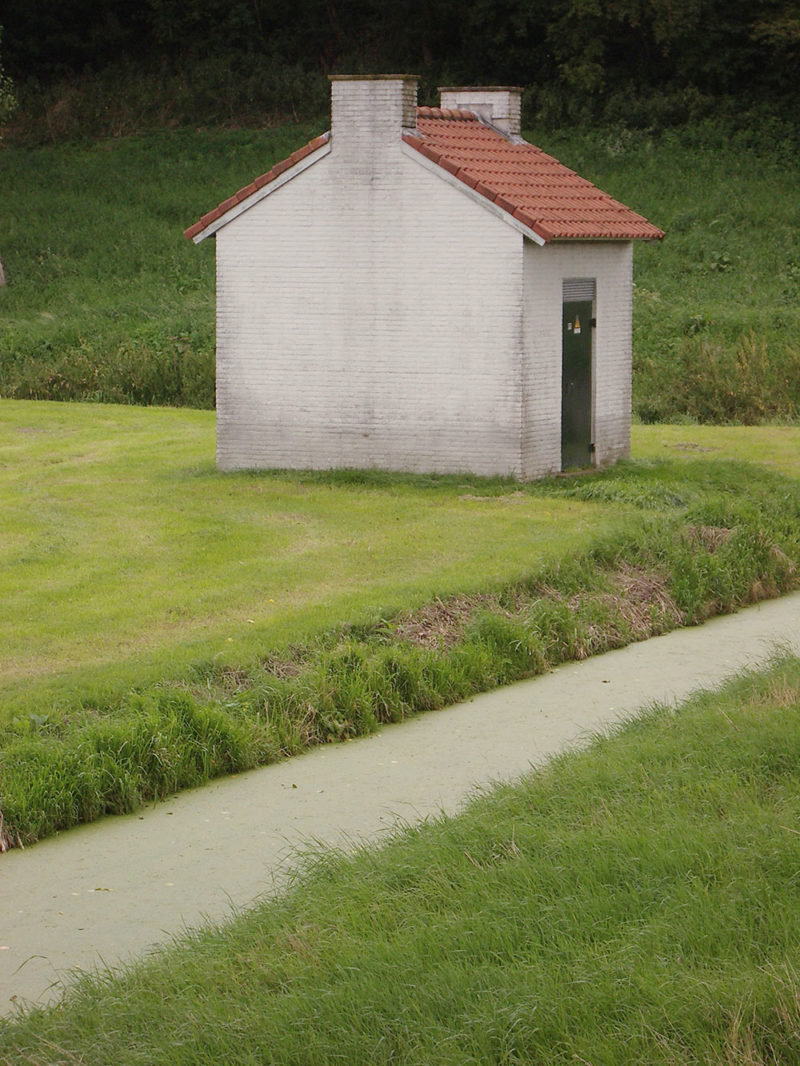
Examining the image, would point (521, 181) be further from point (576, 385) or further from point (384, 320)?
point (576, 385)

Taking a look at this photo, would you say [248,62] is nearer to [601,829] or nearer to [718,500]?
[718,500]

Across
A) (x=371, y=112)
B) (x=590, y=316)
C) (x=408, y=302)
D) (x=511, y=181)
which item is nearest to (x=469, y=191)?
(x=511, y=181)

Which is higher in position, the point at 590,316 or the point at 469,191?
the point at 469,191

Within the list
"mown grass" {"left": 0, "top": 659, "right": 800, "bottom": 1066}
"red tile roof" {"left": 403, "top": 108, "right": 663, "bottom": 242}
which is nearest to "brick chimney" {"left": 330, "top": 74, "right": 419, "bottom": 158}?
"red tile roof" {"left": 403, "top": 108, "right": 663, "bottom": 242}

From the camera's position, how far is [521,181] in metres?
18.7

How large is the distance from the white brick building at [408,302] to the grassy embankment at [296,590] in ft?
2.03

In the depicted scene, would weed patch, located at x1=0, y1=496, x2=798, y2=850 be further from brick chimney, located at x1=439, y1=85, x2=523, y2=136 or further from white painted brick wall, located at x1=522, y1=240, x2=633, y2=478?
brick chimney, located at x1=439, y1=85, x2=523, y2=136

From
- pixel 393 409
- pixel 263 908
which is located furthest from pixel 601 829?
pixel 393 409

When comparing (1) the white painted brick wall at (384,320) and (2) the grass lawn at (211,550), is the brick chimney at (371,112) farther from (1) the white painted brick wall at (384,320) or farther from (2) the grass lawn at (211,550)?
(2) the grass lawn at (211,550)

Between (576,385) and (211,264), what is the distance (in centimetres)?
1903

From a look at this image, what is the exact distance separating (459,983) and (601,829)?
1.71 metres

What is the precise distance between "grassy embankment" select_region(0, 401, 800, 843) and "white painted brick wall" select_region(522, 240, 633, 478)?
537mm

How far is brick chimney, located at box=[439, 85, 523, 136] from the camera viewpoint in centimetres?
2047

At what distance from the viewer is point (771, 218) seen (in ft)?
119
